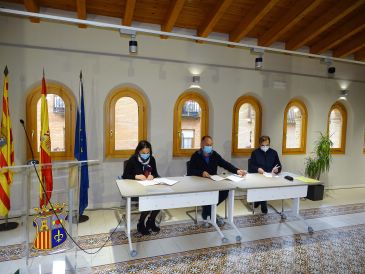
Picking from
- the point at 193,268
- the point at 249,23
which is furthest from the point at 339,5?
the point at 193,268

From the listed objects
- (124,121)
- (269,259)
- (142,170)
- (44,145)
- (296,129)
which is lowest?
(269,259)

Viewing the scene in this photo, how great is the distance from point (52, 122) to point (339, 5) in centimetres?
484

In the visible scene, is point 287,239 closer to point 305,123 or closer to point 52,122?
point 305,123

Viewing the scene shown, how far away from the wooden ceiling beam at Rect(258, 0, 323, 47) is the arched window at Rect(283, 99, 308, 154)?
168 cm

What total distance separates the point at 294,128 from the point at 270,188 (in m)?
2.81

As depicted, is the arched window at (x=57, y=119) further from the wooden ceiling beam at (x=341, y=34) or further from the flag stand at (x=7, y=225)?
the wooden ceiling beam at (x=341, y=34)

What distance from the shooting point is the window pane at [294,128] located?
5805 mm

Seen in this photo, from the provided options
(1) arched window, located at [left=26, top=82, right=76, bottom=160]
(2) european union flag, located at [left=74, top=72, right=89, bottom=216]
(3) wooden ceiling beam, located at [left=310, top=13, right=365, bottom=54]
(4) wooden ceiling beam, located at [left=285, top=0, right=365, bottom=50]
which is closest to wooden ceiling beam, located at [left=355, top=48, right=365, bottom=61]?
(3) wooden ceiling beam, located at [left=310, top=13, right=365, bottom=54]

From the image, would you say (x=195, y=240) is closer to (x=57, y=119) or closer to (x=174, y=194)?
(x=174, y=194)

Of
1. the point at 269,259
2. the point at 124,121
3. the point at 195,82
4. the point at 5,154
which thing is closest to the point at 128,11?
the point at 195,82

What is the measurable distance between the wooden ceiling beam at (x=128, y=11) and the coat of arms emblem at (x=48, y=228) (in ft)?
9.03

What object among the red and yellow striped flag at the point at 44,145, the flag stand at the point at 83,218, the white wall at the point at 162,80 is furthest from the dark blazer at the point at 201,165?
the red and yellow striped flag at the point at 44,145

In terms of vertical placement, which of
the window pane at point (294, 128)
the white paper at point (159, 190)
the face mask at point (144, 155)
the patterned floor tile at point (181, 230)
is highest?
the window pane at point (294, 128)

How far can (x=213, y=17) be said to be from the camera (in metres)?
3.94
